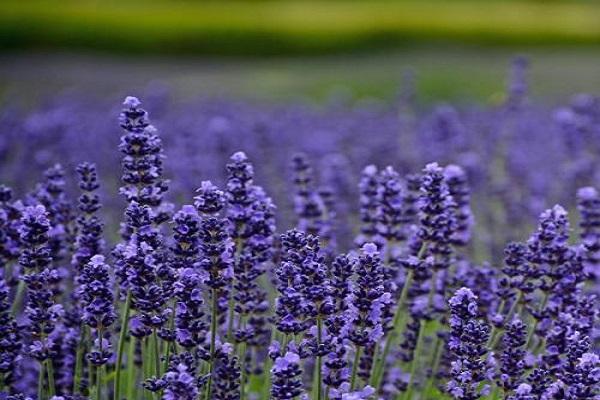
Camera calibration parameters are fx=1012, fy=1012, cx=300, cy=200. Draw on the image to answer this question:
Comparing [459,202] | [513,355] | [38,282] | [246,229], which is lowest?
[513,355]

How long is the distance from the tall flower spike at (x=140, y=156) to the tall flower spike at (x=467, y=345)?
0.86 m

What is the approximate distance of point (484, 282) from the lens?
318 centimetres

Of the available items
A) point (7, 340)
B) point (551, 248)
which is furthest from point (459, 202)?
point (7, 340)

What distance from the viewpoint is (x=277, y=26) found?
32.1 metres

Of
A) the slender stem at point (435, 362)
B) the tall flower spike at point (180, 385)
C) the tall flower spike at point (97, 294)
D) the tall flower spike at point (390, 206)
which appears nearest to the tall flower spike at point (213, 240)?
the tall flower spike at point (97, 294)

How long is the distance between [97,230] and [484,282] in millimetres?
1210

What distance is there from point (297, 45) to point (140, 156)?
28.8m

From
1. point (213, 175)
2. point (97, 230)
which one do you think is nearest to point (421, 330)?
point (97, 230)

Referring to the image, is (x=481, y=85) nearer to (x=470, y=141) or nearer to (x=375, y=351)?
(x=470, y=141)

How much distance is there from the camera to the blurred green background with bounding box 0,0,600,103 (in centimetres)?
2188

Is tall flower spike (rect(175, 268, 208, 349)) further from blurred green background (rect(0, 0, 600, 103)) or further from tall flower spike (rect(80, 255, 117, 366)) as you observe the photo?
blurred green background (rect(0, 0, 600, 103))

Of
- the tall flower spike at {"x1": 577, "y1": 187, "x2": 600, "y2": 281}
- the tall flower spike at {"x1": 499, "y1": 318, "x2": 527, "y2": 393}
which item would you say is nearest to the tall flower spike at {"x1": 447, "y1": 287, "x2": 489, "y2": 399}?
the tall flower spike at {"x1": 499, "y1": 318, "x2": 527, "y2": 393}

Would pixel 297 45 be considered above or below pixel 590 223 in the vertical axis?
above

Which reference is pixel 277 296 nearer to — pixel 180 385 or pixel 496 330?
pixel 496 330
